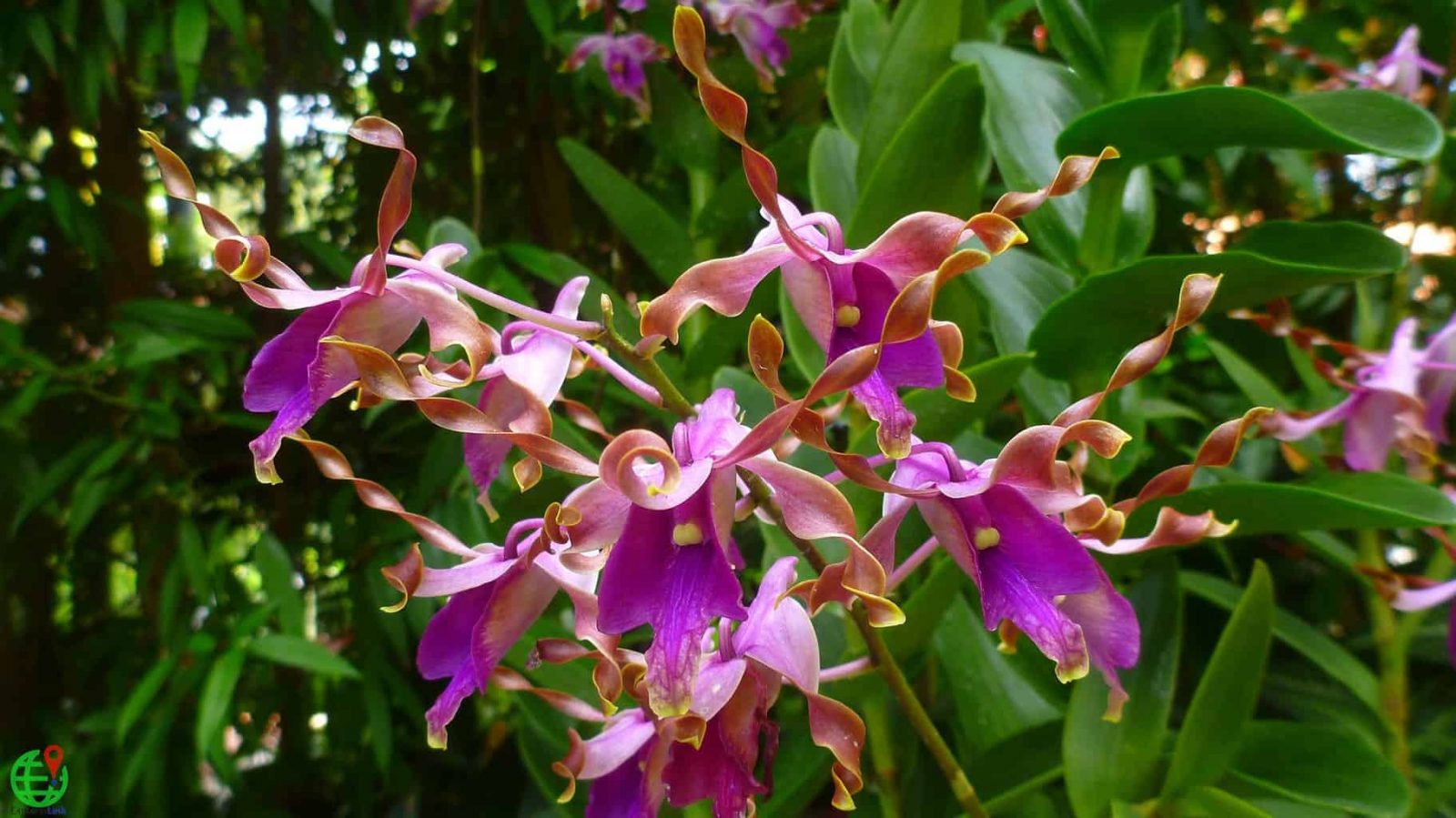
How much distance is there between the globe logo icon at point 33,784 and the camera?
1.87 feet

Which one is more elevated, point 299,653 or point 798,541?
point 798,541

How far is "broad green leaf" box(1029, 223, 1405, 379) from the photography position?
A: 44cm

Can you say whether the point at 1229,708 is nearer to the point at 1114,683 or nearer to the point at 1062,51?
the point at 1114,683

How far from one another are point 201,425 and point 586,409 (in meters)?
0.95

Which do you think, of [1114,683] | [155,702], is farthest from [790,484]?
[155,702]

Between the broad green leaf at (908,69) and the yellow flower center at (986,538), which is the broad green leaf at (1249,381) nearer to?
the broad green leaf at (908,69)

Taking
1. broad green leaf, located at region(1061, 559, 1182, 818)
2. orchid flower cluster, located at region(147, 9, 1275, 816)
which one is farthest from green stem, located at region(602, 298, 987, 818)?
broad green leaf, located at region(1061, 559, 1182, 818)

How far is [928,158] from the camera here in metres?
0.46

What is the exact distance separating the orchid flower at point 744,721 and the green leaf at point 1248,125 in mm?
269

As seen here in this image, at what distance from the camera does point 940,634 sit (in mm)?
546

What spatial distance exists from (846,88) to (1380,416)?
0.42 meters

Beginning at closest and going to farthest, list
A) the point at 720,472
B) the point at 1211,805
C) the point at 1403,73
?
the point at 720,472 < the point at 1211,805 < the point at 1403,73

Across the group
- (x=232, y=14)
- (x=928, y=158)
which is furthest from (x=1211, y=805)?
(x=232, y=14)

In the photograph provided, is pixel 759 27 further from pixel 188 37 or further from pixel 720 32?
pixel 188 37
